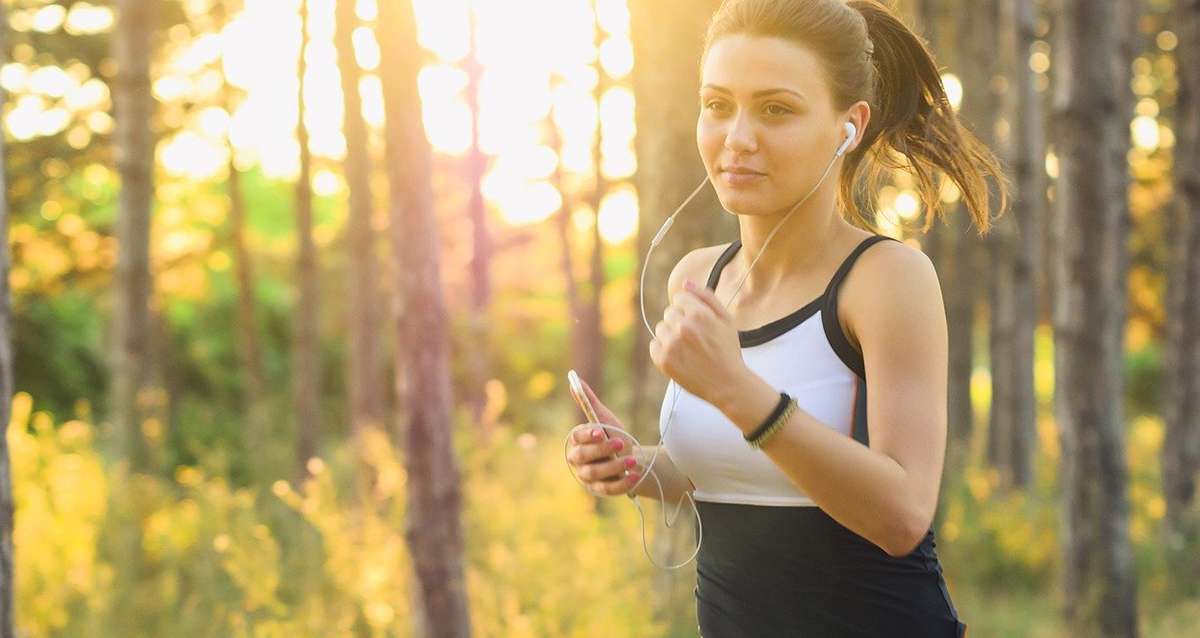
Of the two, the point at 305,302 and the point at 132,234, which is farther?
the point at 305,302

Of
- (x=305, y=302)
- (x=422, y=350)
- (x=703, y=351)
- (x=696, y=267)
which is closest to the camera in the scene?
(x=703, y=351)

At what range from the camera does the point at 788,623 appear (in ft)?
7.51

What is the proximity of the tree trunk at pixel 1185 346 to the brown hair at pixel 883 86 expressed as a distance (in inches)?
304

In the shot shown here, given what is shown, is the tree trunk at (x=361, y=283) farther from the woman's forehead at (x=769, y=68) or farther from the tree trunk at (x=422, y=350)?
the woman's forehead at (x=769, y=68)

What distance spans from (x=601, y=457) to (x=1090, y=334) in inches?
203

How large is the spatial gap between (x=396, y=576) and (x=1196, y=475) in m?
7.51

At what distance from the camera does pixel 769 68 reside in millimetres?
2271

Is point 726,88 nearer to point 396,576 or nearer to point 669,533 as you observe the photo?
point 669,533

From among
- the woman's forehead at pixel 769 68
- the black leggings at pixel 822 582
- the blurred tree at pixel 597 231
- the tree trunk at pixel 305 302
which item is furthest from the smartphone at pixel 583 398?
the blurred tree at pixel 597 231

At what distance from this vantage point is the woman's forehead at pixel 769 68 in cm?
227

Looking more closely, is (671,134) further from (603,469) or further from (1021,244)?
(1021,244)

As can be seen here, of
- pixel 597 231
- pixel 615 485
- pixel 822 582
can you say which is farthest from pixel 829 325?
pixel 597 231

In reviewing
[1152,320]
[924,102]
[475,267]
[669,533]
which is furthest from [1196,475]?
[1152,320]

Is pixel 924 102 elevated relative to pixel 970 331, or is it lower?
elevated
